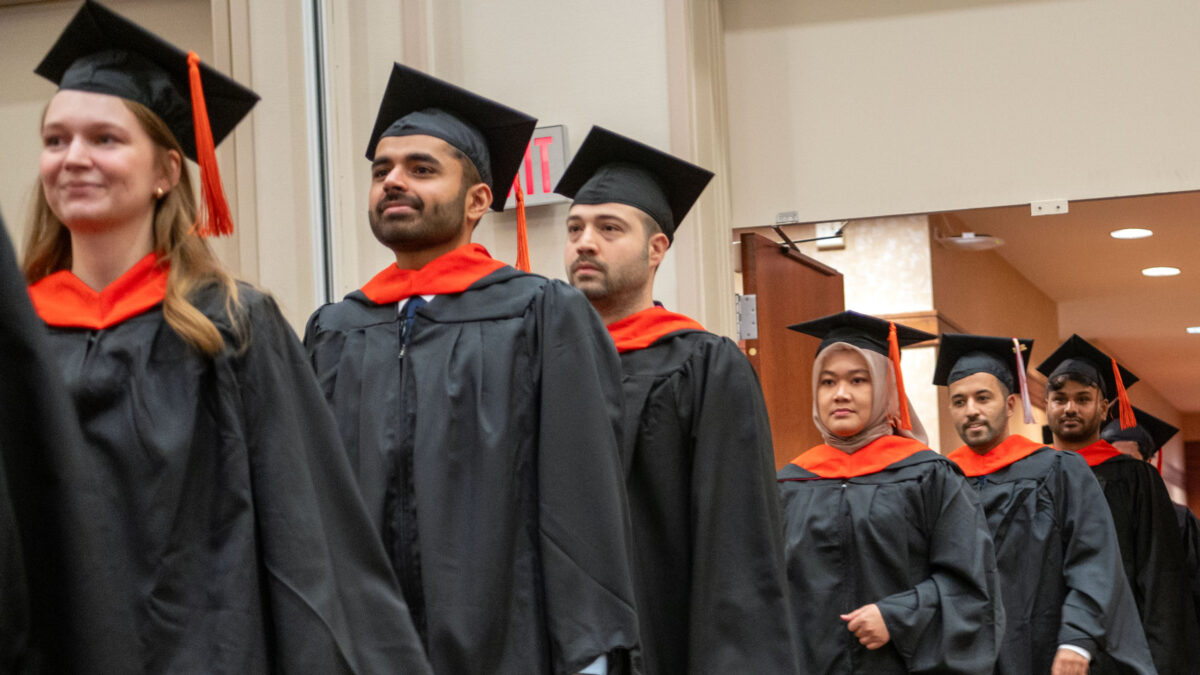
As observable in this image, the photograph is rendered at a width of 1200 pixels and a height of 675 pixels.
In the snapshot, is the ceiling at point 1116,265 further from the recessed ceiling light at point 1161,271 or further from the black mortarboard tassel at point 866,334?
the black mortarboard tassel at point 866,334

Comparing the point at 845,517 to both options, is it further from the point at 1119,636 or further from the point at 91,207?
the point at 91,207

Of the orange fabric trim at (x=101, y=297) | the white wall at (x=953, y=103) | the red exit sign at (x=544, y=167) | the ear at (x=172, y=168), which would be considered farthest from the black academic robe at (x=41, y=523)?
the white wall at (x=953, y=103)

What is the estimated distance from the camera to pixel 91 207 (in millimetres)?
2240

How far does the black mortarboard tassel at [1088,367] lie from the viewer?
717 cm

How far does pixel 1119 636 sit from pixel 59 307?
4593 mm

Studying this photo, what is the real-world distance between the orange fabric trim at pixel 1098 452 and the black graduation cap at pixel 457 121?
4.54 metres

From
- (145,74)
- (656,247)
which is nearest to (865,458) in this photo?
(656,247)

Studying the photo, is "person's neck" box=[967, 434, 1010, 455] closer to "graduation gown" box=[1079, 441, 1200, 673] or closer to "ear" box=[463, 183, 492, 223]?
"graduation gown" box=[1079, 441, 1200, 673]

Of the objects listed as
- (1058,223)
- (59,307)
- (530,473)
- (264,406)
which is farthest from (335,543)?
(1058,223)

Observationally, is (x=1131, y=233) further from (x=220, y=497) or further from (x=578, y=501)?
(x=220, y=497)

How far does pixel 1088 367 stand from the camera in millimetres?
7195

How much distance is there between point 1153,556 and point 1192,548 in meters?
1.02

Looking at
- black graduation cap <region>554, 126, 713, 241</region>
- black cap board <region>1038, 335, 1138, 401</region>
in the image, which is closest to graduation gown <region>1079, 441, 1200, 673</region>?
black cap board <region>1038, 335, 1138, 401</region>

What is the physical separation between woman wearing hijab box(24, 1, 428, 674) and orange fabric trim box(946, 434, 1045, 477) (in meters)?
4.12
